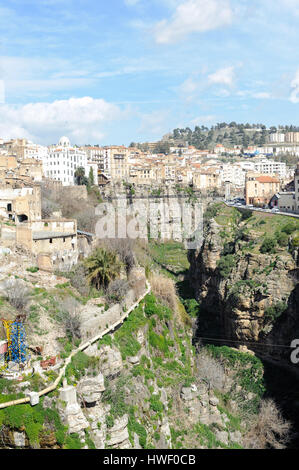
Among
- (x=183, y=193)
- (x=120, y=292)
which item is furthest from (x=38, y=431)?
(x=183, y=193)

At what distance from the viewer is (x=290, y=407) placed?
2492 cm

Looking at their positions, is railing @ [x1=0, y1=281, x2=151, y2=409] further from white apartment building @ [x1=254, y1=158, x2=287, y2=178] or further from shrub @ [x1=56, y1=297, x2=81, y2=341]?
white apartment building @ [x1=254, y1=158, x2=287, y2=178]

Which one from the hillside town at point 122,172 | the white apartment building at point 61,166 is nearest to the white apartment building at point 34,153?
the hillside town at point 122,172

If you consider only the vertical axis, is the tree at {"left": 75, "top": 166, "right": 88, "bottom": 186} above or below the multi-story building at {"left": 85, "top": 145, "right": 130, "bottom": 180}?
below

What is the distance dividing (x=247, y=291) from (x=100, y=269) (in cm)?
1097

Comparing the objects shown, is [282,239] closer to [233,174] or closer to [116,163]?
[116,163]

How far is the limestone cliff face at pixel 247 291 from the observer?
93.3 ft

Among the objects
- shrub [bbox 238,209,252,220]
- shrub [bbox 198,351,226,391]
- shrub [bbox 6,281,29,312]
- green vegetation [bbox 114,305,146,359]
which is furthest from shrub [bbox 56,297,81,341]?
shrub [bbox 238,209,252,220]

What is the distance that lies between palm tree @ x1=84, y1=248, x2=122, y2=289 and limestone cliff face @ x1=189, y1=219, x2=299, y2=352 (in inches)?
388

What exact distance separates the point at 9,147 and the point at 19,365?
53614 mm

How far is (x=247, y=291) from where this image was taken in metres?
30.3

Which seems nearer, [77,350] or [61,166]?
[77,350]

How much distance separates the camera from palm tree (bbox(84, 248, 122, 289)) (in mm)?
23391

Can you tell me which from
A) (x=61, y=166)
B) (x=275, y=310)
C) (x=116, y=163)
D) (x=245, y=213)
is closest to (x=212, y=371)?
(x=275, y=310)
